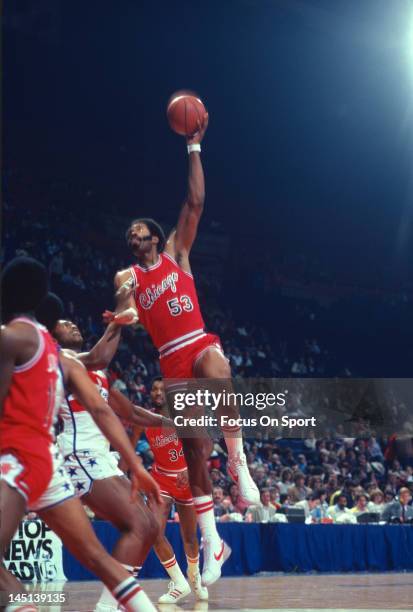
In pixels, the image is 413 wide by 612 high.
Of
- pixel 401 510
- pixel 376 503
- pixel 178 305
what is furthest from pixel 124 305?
pixel 401 510

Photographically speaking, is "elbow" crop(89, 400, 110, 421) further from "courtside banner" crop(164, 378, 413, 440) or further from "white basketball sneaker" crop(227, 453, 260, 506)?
"courtside banner" crop(164, 378, 413, 440)

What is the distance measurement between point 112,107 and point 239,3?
4108 mm

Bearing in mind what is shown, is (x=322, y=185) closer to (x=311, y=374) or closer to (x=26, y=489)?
(x=311, y=374)

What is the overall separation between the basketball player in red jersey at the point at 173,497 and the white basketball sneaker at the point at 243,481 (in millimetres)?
1326

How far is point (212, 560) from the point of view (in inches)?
280

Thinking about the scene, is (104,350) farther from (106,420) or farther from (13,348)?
(13,348)

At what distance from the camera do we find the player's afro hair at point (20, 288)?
4.42m

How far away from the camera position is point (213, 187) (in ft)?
86.4

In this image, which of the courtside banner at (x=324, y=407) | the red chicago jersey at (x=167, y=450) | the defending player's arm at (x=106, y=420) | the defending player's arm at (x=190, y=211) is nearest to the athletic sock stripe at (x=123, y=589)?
the defending player's arm at (x=106, y=420)

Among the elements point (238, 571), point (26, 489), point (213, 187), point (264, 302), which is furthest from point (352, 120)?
point (26, 489)

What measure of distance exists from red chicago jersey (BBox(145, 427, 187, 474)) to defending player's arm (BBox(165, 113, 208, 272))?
2191mm

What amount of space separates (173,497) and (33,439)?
496cm

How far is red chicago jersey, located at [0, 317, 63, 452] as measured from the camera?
424cm

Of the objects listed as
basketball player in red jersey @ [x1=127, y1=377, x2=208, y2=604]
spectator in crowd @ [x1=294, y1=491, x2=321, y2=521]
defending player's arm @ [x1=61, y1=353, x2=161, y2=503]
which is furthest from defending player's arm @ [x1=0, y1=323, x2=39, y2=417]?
spectator in crowd @ [x1=294, y1=491, x2=321, y2=521]
